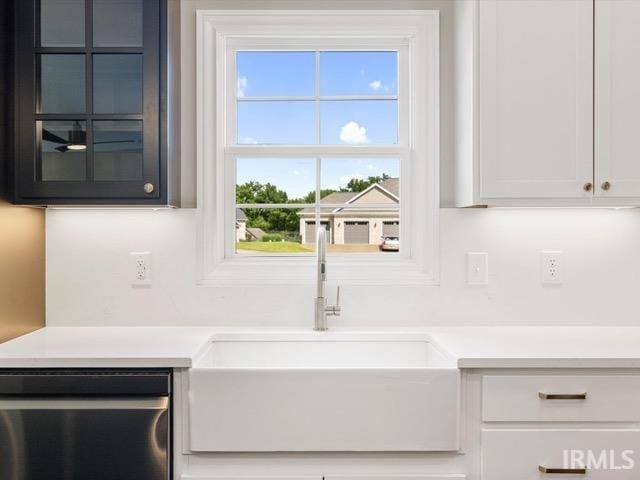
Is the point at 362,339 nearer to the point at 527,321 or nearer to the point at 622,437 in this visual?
the point at 527,321

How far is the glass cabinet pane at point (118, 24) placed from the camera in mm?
1861

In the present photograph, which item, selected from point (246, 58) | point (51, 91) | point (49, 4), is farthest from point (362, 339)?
point (49, 4)

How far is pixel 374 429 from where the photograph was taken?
1.58 metres

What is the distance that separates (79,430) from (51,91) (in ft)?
3.70

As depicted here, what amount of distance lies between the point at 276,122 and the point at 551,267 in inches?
49.9

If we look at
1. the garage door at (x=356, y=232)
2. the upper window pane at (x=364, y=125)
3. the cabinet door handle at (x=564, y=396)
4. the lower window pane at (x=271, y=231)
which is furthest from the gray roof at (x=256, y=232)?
the cabinet door handle at (x=564, y=396)

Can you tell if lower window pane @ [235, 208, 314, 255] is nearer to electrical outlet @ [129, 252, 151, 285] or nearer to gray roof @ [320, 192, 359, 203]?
gray roof @ [320, 192, 359, 203]

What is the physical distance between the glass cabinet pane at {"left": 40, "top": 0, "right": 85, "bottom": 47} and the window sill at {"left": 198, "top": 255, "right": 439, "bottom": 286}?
97cm

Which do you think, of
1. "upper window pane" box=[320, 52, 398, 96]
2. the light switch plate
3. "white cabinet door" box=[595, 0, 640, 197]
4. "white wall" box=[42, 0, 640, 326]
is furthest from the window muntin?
"white cabinet door" box=[595, 0, 640, 197]

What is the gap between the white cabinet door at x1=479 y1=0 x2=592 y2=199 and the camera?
1.83 m

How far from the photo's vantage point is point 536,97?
184 cm

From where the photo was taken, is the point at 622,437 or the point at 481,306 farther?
the point at 481,306

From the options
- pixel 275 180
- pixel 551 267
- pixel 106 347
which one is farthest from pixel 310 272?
pixel 551 267

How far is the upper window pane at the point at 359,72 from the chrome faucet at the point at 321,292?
2.28 ft
